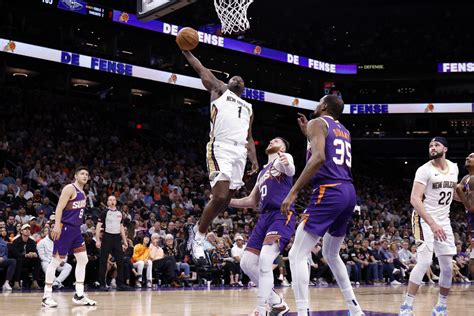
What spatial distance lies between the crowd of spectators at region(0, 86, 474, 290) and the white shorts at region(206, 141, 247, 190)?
24.3 ft

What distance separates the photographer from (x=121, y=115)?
2808 centimetres

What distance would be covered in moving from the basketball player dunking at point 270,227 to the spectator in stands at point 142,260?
767cm

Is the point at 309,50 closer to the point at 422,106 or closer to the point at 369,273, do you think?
the point at 422,106

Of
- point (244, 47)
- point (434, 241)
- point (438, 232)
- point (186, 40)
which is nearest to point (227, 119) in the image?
point (186, 40)

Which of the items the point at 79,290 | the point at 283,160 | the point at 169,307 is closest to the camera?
the point at 283,160

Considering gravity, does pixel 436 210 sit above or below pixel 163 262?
above

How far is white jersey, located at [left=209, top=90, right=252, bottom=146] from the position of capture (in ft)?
20.9

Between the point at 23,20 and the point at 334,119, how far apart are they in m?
22.8

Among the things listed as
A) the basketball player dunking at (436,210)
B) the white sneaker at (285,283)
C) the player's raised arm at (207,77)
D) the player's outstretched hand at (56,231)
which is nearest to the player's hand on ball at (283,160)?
the player's raised arm at (207,77)

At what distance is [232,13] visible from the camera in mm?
13219

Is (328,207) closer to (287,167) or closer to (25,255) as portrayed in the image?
(287,167)

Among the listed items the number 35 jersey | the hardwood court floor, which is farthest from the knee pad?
the number 35 jersey

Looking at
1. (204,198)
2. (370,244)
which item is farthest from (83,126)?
(370,244)

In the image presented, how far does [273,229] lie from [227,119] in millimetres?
1250
